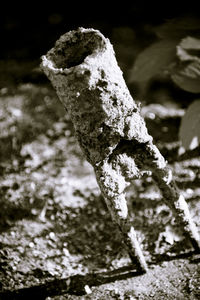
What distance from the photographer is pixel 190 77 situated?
5.73ft

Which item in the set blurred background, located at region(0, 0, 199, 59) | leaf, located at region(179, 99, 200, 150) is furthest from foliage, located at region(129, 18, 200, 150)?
blurred background, located at region(0, 0, 199, 59)

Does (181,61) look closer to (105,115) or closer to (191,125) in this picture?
(191,125)

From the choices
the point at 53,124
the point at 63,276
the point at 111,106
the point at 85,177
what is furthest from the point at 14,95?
the point at 111,106

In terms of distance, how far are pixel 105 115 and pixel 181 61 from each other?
116 centimetres

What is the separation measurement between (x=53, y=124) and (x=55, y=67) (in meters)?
1.46

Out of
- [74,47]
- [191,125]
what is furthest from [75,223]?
[74,47]

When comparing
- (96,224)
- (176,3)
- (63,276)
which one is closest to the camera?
(63,276)

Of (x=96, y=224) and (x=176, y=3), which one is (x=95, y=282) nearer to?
(x=96, y=224)

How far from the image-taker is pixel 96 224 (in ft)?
5.34

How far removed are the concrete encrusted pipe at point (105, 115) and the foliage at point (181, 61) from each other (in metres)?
0.57

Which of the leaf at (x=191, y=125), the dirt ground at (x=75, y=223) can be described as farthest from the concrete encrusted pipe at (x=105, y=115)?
the leaf at (x=191, y=125)

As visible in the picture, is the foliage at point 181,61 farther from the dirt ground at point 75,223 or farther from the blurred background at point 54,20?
the blurred background at point 54,20

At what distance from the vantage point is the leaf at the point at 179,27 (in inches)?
67.9

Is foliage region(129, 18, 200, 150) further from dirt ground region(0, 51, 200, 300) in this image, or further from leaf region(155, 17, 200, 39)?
dirt ground region(0, 51, 200, 300)
